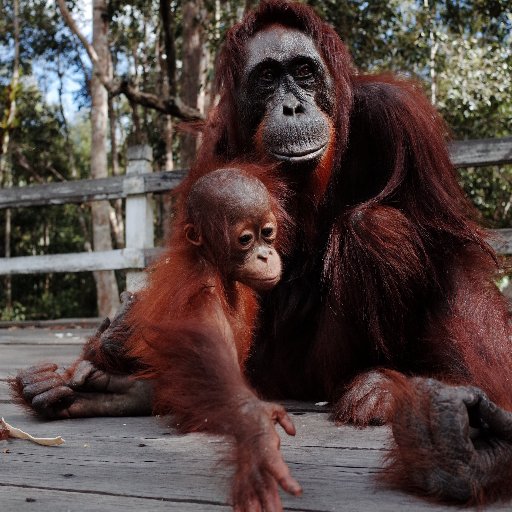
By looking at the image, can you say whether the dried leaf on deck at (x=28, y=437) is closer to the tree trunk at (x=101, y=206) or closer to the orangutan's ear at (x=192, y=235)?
the orangutan's ear at (x=192, y=235)

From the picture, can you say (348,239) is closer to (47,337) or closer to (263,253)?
(263,253)

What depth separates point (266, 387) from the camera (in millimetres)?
2318

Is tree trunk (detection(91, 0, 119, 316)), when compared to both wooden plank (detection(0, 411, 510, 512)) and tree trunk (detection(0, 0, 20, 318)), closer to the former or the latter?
tree trunk (detection(0, 0, 20, 318))

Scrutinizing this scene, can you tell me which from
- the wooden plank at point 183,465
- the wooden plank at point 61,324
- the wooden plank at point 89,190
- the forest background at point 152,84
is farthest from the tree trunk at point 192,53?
the wooden plank at point 183,465

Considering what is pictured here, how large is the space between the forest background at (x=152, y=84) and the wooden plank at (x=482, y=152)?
54 centimetres

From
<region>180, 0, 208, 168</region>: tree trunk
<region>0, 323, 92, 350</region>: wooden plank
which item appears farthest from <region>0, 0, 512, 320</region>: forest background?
<region>0, 323, 92, 350</region>: wooden plank

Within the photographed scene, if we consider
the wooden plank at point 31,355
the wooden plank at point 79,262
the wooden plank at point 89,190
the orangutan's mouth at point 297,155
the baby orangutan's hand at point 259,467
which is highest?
the wooden plank at point 89,190

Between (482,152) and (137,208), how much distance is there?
8.41 feet

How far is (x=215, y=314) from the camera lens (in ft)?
5.49

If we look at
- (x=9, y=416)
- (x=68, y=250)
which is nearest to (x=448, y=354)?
(x=9, y=416)

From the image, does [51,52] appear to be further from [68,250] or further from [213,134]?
[213,134]

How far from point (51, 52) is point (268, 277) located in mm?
17012

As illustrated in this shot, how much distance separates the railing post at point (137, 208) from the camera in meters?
5.60

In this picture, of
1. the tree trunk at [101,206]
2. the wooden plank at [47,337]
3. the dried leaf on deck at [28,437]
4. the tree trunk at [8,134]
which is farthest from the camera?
the tree trunk at [8,134]
